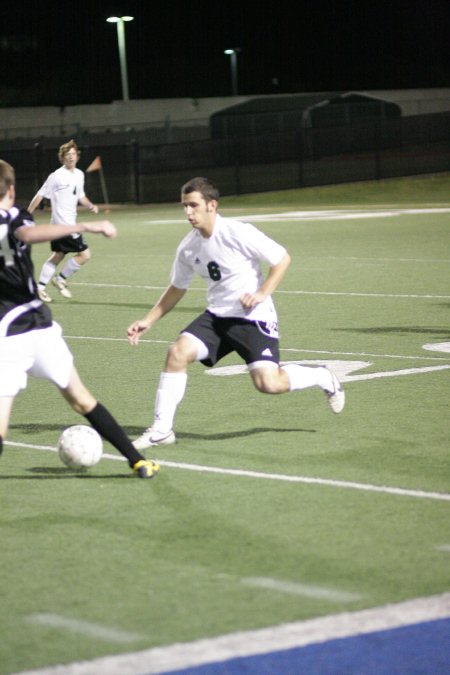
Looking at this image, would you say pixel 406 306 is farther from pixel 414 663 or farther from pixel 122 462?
pixel 414 663

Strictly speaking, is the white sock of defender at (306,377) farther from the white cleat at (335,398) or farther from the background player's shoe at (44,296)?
the background player's shoe at (44,296)

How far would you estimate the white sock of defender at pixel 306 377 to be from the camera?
914cm

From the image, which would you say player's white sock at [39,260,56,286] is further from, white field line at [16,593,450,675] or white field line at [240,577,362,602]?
white field line at [16,593,450,675]

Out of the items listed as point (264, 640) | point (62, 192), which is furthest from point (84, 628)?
point (62, 192)

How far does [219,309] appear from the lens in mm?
9000

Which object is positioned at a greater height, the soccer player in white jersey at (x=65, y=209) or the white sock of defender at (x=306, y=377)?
the white sock of defender at (x=306, y=377)

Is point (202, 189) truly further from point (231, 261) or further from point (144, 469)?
point (144, 469)

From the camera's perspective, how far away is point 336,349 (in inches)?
517

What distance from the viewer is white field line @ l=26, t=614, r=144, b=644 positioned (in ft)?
17.0

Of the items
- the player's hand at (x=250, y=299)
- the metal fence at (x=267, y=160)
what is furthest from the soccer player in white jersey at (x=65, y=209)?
the metal fence at (x=267, y=160)

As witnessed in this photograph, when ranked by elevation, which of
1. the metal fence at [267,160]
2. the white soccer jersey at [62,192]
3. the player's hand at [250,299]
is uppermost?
the player's hand at [250,299]

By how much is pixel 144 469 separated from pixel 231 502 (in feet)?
2.54

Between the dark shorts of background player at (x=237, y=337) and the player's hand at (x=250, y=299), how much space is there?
0.25m

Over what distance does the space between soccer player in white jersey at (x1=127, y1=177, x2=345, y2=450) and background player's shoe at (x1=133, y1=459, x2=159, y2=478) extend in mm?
780
